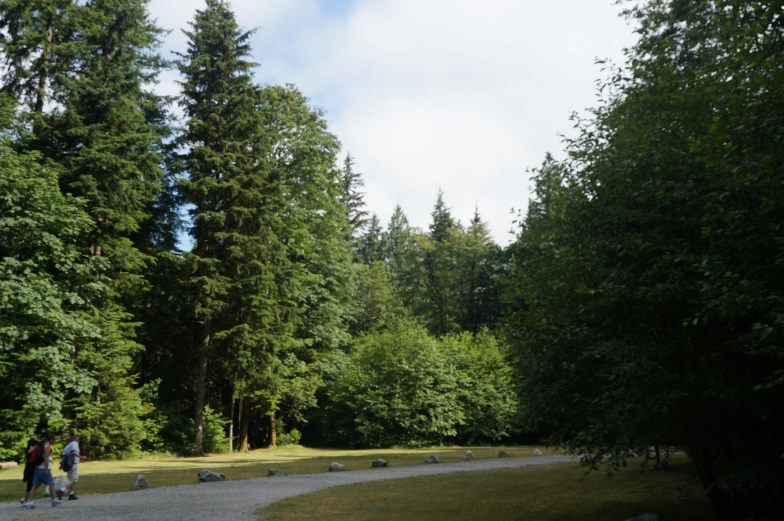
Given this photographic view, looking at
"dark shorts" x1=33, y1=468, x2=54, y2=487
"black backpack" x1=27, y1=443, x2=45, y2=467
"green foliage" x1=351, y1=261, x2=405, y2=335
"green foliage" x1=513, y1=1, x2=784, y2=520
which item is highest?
"green foliage" x1=351, y1=261, x2=405, y2=335

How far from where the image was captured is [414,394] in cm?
3531

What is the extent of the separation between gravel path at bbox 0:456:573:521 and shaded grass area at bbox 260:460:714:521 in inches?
29.4

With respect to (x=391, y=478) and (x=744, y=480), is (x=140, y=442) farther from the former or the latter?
(x=744, y=480)

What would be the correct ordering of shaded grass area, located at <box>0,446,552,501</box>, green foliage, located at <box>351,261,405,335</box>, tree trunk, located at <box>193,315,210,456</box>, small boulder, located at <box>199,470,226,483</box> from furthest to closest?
green foliage, located at <box>351,261,405,335</box> → tree trunk, located at <box>193,315,210,456</box> → small boulder, located at <box>199,470,226,483</box> → shaded grass area, located at <box>0,446,552,501</box>

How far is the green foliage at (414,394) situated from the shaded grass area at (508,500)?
706 inches

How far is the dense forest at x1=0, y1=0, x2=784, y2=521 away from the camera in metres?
8.41

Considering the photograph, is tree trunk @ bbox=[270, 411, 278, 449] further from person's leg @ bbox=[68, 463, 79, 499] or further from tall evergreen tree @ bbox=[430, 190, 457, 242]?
tall evergreen tree @ bbox=[430, 190, 457, 242]

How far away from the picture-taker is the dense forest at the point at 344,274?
27.6 ft

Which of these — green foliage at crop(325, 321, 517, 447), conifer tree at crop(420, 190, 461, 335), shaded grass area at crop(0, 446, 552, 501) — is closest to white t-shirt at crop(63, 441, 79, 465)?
shaded grass area at crop(0, 446, 552, 501)

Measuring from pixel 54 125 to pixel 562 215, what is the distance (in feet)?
77.6

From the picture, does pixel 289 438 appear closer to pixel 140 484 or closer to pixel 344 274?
pixel 344 274

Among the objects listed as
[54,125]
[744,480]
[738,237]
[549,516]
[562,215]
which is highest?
[54,125]

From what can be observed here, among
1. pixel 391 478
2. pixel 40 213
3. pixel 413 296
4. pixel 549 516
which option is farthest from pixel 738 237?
pixel 413 296

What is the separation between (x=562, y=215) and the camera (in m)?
11.3
